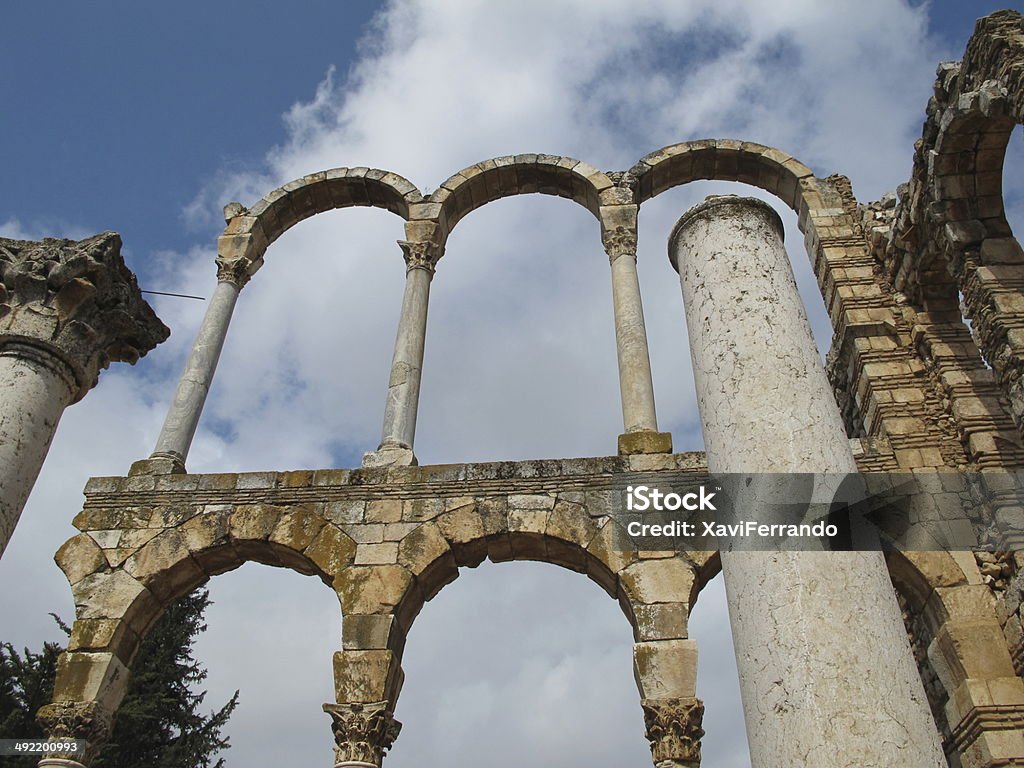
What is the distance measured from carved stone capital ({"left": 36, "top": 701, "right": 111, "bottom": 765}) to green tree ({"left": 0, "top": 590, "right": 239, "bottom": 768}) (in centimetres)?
723

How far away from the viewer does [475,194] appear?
12.7 metres

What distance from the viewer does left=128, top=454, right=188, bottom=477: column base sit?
9227 millimetres

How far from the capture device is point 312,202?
42.2ft

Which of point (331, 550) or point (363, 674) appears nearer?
point (363, 674)

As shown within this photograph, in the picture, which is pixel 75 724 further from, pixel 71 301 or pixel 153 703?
pixel 153 703

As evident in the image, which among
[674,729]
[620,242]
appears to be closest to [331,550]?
[674,729]

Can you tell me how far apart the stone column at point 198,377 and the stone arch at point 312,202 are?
48 cm

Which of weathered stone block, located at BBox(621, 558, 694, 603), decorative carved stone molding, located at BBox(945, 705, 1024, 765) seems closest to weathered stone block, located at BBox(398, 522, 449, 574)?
weathered stone block, located at BBox(621, 558, 694, 603)

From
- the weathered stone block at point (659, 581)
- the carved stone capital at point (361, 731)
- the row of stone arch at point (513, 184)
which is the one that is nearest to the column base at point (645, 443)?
the weathered stone block at point (659, 581)

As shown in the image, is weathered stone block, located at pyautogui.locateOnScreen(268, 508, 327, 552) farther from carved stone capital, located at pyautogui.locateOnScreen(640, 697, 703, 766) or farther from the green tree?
the green tree

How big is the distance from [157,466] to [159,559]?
130 cm

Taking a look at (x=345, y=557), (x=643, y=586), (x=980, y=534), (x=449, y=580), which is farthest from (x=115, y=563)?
(x=980, y=534)

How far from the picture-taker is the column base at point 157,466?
923 centimetres

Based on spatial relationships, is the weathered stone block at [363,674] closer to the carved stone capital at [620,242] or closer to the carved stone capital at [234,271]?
the carved stone capital at [234,271]
